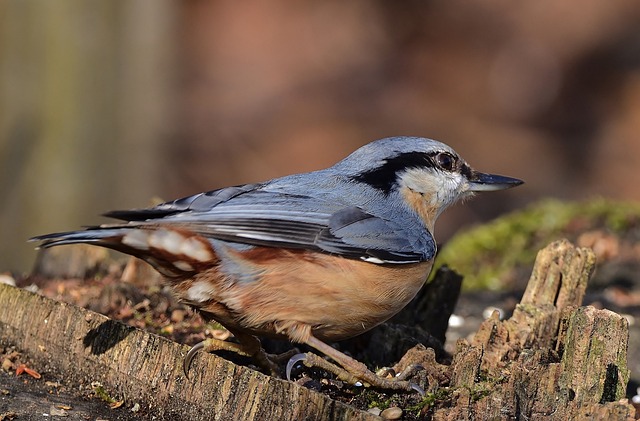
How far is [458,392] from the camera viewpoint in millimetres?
2766

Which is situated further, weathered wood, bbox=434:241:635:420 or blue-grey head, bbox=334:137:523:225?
blue-grey head, bbox=334:137:523:225

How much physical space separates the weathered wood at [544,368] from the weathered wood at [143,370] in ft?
1.48

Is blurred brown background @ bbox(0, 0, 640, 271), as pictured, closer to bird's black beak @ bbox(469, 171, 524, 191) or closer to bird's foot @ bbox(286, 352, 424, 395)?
bird's black beak @ bbox(469, 171, 524, 191)

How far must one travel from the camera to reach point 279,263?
337cm

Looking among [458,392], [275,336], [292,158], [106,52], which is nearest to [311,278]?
[275,336]

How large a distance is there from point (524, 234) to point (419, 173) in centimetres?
219

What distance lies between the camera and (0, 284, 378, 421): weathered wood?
2740 mm

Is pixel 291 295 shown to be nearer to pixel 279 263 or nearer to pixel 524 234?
pixel 279 263

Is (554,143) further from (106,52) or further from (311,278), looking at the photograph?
(311,278)

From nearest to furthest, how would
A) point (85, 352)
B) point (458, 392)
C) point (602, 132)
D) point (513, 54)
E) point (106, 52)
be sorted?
point (458, 392)
point (85, 352)
point (106, 52)
point (602, 132)
point (513, 54)

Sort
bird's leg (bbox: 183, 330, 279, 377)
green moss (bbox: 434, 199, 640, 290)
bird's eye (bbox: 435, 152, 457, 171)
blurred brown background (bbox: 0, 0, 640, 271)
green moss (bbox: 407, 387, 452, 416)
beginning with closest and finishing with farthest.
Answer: green moss (bbox: 407, 387, 452, 416), bird's leg (bbox: 183, 330, 279, 377), bird's eye (bbox: 435, 152, 457, 171), green moss (bbox: 434, 199, 640, 290), blurred brown background (bbox: 0, 0, 640, 271)

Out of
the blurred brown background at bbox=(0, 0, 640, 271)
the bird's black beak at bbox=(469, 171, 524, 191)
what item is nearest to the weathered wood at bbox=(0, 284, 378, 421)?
the bird's black beak at bbox=(469, 171, 524, 191)

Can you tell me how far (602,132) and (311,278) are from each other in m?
9.89

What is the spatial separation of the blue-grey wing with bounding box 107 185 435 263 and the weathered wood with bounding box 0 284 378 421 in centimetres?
42
